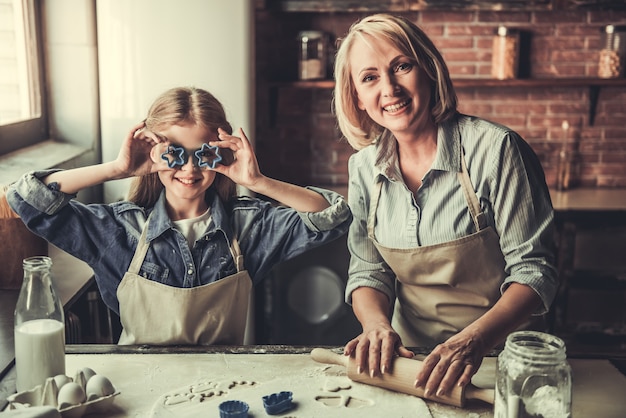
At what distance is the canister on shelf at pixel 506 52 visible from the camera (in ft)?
10.8

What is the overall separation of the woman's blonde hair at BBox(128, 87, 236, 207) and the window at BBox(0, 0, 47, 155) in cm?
98

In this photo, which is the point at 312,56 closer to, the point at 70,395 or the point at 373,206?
the point at 373,206

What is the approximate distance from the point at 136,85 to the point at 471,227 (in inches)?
60.2

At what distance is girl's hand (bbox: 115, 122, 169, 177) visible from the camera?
149cm

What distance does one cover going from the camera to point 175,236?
5.17 feet

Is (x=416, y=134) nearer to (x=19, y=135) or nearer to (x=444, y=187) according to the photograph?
(x=444, y=187)

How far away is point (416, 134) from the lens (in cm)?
169

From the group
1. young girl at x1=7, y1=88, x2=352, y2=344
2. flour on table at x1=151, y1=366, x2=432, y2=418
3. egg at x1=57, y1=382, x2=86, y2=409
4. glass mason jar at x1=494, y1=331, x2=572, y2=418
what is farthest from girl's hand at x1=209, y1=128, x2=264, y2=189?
glass mason jar at x1=494, y1=331, x2=572, y2=418

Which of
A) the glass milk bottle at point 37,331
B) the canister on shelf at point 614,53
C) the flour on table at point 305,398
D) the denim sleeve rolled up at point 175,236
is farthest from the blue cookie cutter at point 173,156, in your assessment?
the canister on shelf at point 614,53

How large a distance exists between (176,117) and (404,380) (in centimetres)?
70

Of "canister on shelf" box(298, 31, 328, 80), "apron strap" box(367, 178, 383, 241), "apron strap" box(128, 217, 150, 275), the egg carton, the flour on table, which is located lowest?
the flour on table

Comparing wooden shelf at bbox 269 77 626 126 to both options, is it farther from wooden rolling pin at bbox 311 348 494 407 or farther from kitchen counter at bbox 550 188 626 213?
wooden rolling pin at bbox 311 348 494 407

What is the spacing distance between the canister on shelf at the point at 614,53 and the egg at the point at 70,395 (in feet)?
9.45

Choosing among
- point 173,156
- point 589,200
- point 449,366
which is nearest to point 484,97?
point 589,200
